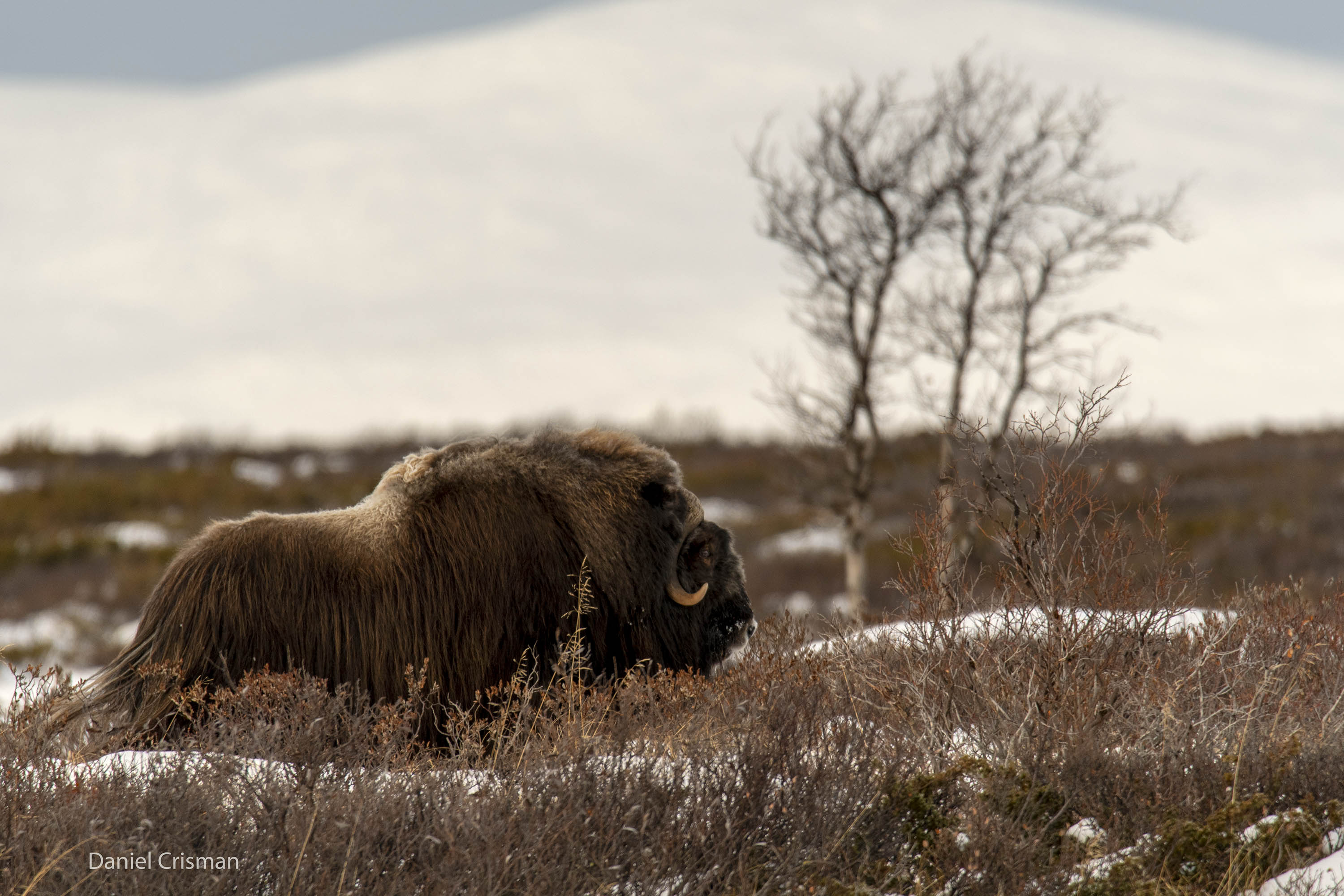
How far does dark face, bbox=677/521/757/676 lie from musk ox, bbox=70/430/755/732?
108 millimetres

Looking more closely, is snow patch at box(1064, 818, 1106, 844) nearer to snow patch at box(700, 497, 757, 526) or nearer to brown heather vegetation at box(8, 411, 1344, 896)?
brown heather vegetation at box(8, 411, 1344, 896)

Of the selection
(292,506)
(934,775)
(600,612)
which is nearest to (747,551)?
(292,506)

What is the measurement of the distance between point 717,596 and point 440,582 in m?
1.49

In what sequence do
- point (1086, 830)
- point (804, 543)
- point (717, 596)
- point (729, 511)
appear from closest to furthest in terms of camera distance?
point (1086, 830), point (717, 596), point (804, 543), point (729, 511)

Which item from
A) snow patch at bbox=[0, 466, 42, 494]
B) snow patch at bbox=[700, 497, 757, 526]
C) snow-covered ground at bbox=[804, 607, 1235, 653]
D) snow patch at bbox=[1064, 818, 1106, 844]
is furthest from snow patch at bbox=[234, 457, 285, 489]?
snow patch at bbox=[1064, 818, 1106, 844]

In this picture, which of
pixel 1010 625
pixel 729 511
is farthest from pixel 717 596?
pixel 729 511

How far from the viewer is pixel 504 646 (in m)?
5.21

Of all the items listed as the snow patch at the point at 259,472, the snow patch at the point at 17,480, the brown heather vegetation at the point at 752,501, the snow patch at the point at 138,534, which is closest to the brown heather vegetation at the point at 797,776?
the brown heather vegetation at the point at 752,501

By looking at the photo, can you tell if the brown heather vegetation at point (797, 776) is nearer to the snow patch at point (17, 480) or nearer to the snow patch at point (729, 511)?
the snow patch at point (729, 511)

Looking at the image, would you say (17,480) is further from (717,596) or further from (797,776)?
(797,776)

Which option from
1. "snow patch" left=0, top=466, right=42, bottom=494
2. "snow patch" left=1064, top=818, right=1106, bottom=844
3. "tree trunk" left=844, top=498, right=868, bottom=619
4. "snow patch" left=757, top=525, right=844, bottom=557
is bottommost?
"snow patch" left=757, top=525, right=844, bottom=557

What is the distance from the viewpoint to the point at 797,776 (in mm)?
3947

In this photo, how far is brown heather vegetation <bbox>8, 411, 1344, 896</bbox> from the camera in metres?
3.56

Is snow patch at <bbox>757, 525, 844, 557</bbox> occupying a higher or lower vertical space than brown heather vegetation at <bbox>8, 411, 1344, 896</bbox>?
lower
